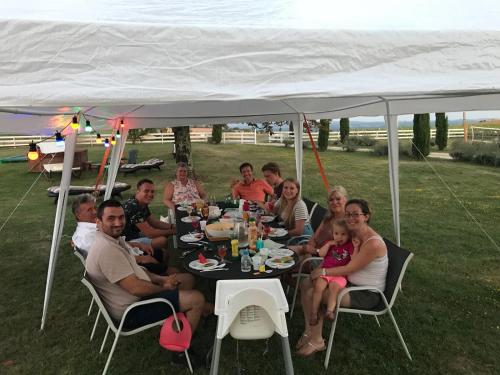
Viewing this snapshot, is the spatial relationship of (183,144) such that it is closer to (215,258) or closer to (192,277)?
(192,277)

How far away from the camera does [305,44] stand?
1.83 metres

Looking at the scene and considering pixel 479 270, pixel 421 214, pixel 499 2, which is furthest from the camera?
pixel 421 214

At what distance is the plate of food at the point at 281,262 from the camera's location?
103 inches

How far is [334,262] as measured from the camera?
114 inches

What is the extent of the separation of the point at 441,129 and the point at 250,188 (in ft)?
55.9

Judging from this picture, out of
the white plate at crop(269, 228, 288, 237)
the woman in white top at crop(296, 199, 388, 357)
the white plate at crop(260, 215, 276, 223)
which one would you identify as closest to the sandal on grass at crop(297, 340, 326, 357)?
the woman in white top at crop(296, 199, 388, 357)

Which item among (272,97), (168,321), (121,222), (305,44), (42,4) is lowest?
(168,321)

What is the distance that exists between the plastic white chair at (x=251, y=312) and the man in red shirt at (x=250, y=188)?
362cm

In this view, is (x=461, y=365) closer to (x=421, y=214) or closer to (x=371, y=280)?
(x=371, y=280)

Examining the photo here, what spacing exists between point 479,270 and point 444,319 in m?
1.58

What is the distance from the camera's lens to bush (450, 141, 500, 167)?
1404 centimetres

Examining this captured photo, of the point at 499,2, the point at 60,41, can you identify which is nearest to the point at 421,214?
the point at 499,2

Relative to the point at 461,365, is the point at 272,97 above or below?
above

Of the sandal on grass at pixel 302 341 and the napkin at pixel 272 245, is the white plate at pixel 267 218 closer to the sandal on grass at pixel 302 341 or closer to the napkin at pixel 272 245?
the napkin at pixel 272 245
